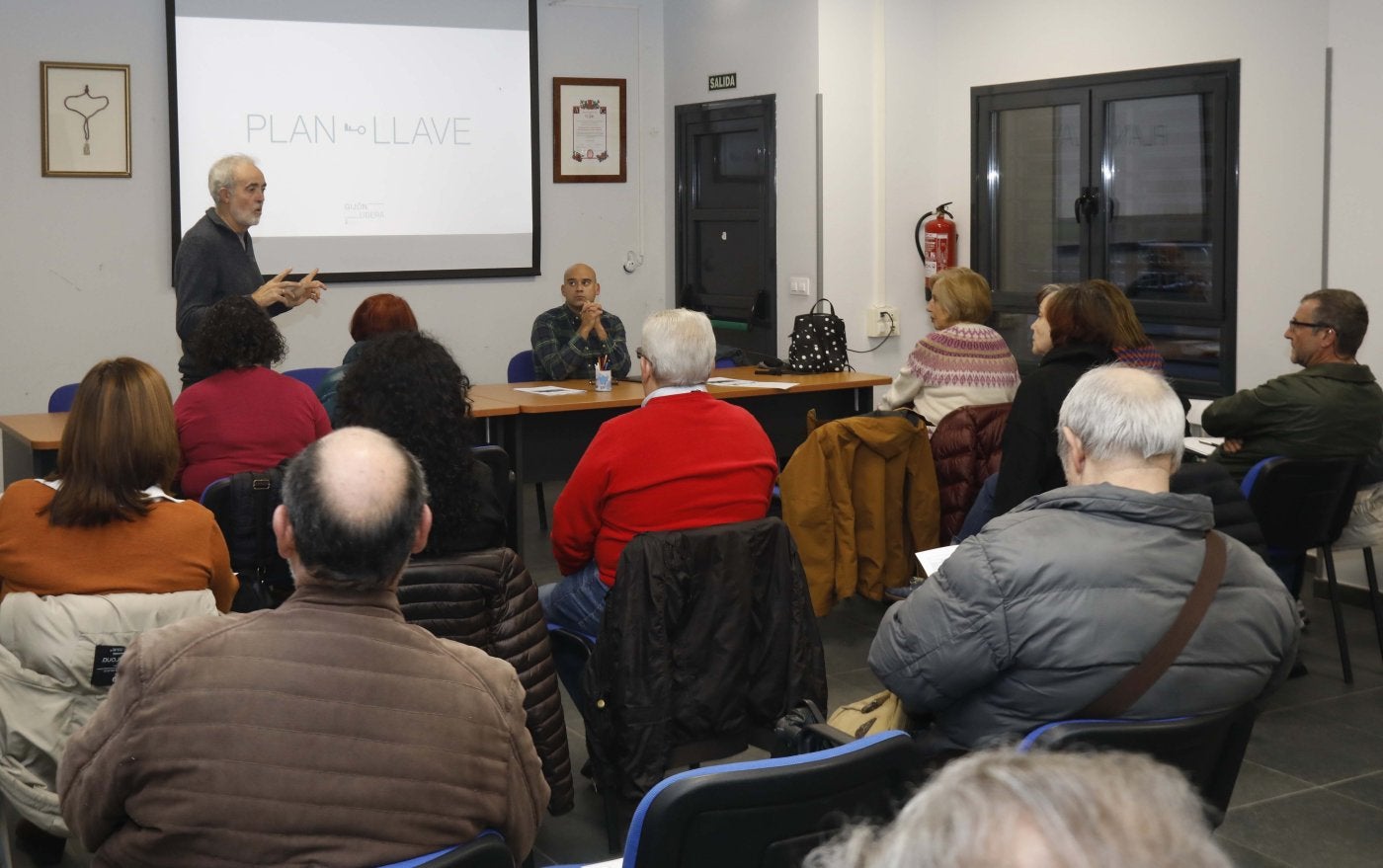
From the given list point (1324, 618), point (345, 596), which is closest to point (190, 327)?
point (345, 596)

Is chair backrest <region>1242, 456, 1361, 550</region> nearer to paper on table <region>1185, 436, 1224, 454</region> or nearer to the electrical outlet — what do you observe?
paper on table <region>1185, 436, 1224, 454</region>

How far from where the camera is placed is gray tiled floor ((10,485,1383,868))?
3.34 metres

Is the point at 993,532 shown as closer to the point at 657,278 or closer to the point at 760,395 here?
the point at 760,395

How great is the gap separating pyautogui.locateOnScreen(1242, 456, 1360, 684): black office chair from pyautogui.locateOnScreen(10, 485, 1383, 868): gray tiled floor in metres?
0.51

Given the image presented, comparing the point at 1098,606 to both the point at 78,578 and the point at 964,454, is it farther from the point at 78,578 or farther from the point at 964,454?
the point at 964,454

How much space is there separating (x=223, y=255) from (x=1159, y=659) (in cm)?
391

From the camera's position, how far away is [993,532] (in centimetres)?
230

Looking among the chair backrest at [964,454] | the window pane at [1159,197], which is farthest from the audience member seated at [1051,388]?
the window pane at [1159,197]

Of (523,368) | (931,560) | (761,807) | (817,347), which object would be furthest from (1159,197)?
(761,807)

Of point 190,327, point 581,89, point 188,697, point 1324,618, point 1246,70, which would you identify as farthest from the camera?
point 581,89

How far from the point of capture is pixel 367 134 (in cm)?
764

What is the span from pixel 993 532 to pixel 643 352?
1.41 m

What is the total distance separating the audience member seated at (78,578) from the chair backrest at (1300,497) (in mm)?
3058

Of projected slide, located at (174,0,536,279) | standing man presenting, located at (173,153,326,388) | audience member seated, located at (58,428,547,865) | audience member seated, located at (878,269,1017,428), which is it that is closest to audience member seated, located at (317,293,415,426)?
standing man presenting, located at (173,153,326,388)
